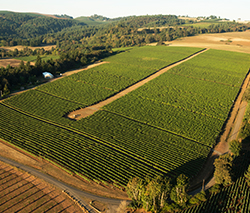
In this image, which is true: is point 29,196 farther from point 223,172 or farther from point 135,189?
point 223,172

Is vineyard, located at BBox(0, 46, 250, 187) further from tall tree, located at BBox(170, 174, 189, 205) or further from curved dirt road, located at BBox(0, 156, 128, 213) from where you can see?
tall tree, located at BBox(170, 174, 189, 205)

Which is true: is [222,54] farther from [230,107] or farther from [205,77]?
[230,107]

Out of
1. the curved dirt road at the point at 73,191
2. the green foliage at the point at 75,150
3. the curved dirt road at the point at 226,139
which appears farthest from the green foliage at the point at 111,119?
the curved dirt road at the point at 73,191

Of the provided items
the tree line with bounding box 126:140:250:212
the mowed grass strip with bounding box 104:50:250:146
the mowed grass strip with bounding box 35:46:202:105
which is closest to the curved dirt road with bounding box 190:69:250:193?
the mowed grass strip with bounding box 104:50:250:146

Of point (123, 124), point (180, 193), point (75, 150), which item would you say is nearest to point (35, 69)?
point (123, 124)

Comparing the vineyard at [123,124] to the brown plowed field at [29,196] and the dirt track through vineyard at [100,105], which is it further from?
the brown plowed field at [29,196]

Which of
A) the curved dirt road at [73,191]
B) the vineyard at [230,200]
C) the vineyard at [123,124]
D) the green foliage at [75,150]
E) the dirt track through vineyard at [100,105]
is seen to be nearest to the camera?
the vineyard at [230,200]
